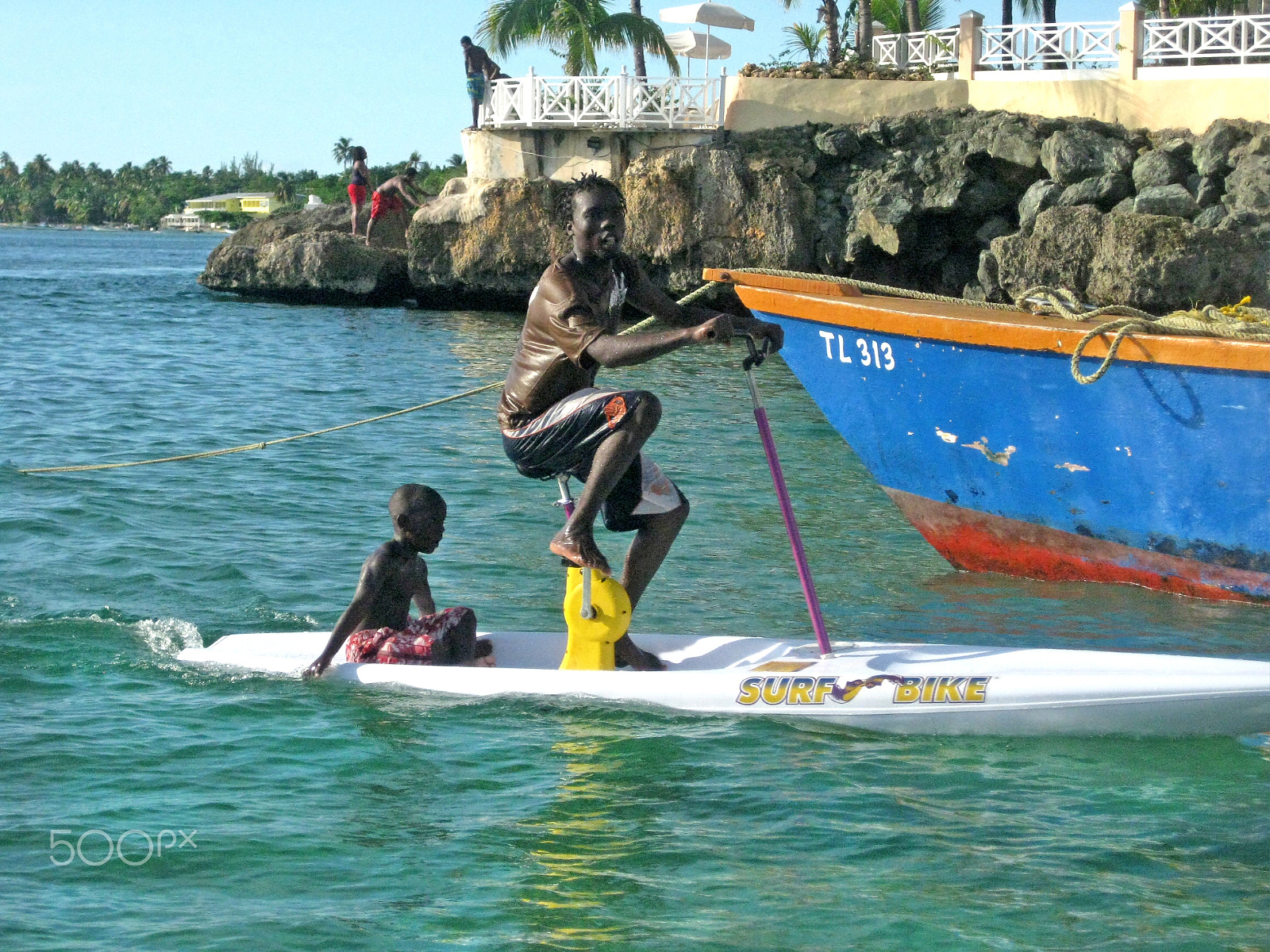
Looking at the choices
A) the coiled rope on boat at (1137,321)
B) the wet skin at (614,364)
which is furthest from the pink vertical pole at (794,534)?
the coiled rope on boat at (1137,321)

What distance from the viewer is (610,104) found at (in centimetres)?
2606

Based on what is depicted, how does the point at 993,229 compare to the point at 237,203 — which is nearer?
the point at 993,229

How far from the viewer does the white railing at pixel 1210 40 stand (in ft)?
72.5

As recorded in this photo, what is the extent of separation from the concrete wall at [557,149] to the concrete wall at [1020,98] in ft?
4.26

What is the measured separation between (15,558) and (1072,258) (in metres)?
17.4

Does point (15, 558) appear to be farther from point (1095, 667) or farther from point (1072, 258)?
point (1072, 258)

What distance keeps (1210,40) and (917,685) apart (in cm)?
2088

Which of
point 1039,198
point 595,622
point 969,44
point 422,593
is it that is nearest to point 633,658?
point 595,622

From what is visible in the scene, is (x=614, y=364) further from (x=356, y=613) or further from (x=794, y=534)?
(x=356, y=613)

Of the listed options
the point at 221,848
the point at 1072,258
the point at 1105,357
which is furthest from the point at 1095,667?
the point at 1072,258

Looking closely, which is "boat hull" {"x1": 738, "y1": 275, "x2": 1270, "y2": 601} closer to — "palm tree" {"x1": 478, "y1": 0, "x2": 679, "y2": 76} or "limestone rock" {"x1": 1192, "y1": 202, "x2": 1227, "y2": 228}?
"limestone rock" {"x1": 1192, "y1": 202, "x2": 1227, "y2": 228}

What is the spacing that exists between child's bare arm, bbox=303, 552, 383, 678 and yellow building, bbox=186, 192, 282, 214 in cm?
13834

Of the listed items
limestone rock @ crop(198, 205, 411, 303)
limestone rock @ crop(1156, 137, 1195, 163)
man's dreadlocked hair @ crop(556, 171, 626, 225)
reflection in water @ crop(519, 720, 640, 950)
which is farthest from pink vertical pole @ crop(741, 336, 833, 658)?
limestone rock @ crop(198, 205, 411, 303)

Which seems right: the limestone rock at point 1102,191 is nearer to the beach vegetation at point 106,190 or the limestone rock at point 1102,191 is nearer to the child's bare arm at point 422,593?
the child's bare arm at point 422,593
